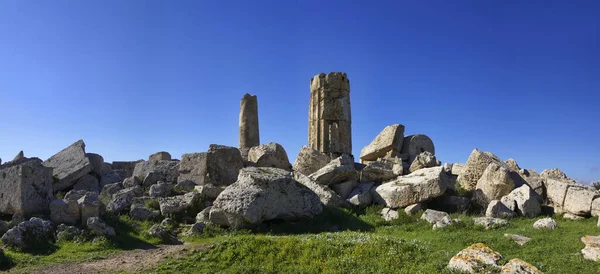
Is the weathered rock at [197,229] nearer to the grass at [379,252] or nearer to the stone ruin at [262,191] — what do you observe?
the stone ruin at [262,191]

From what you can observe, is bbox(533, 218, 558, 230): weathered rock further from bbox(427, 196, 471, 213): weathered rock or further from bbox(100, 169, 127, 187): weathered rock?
bbox(100, 169, 127, 187): weathered rock

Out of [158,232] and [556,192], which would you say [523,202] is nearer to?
[556,192]

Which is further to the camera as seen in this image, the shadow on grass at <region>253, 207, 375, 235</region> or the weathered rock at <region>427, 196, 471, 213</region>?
the weathered rock at <region>427, 196, 471, 213</region>

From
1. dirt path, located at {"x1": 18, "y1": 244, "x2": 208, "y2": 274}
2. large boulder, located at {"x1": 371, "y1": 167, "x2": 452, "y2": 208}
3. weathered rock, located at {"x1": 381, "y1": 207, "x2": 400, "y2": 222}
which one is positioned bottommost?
dirt path, located at {"x1": 18, "y1": 244, "x2": 208, "y2": 274}

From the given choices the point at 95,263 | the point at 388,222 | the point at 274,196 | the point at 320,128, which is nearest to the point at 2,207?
the point at 95,263

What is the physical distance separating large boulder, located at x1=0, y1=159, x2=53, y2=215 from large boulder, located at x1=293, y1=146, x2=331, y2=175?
9.58 meters

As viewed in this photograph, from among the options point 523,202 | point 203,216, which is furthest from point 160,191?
point 523,202

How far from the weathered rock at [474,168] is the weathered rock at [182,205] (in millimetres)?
9571

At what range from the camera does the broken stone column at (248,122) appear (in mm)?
27859

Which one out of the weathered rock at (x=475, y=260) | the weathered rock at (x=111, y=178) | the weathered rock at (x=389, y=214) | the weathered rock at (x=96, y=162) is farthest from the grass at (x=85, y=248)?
the weathered rock at (x=96, y=162)

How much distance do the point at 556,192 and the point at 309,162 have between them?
30.7 ft

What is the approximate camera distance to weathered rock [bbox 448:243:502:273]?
302 inches

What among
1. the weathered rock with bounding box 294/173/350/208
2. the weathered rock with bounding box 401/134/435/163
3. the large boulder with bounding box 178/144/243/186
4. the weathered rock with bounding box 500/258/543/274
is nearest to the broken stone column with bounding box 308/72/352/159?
the weathered rock with bounding box 401/134/435/163

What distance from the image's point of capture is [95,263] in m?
9.83
